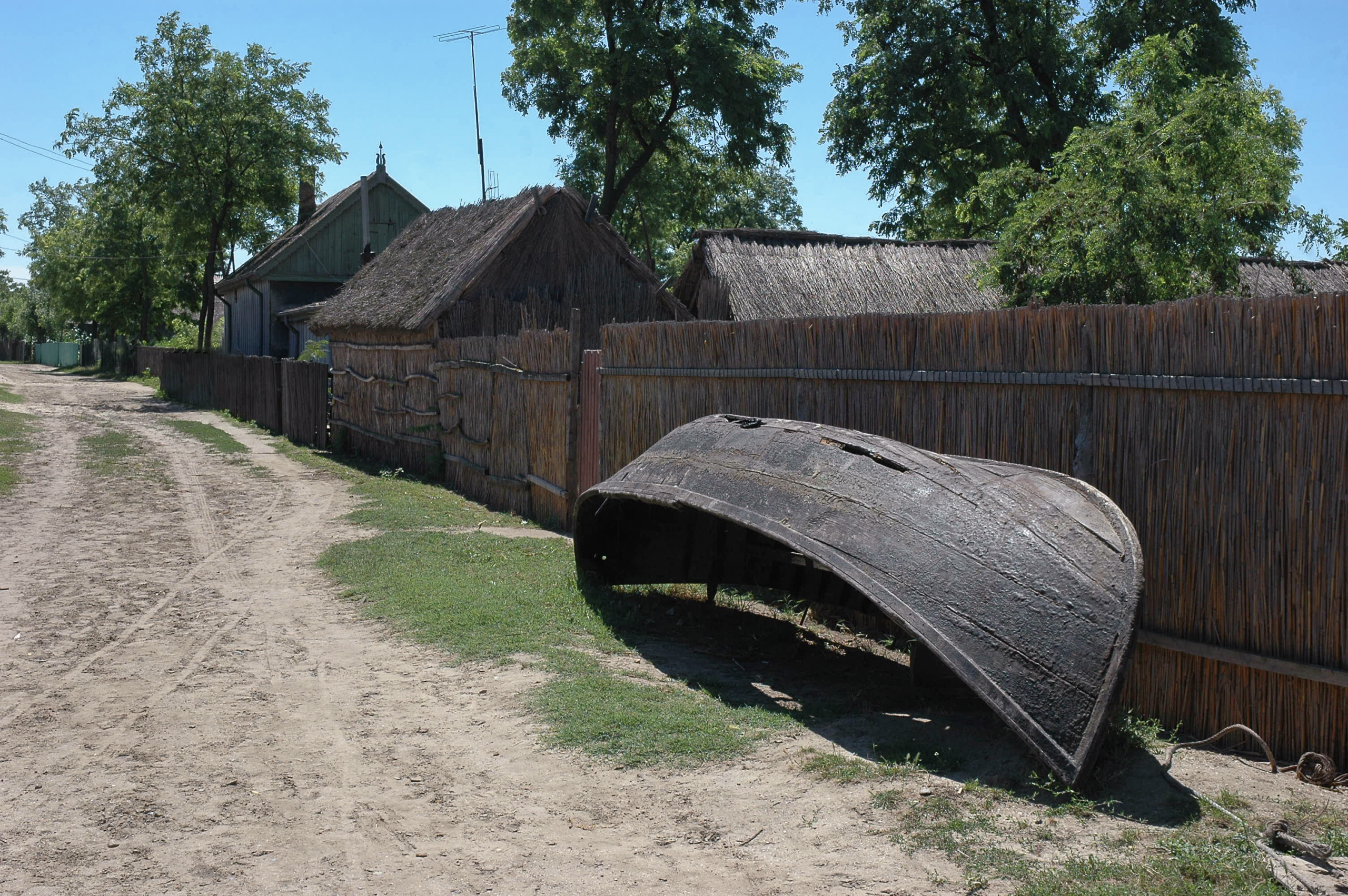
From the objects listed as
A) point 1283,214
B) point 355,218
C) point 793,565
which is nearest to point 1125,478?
point 793,565

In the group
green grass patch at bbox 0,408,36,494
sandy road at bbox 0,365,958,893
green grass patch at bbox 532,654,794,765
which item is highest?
green grass patch at bbox 0,408,36,494

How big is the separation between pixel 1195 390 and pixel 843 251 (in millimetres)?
13622

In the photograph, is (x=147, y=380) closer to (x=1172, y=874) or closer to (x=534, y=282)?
(x=534, y=282)

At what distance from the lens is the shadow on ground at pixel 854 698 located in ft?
15.4

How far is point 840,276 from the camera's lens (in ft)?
59.0

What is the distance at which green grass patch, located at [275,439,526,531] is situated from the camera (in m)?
12.5

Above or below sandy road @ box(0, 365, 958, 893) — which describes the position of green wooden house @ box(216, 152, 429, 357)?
above

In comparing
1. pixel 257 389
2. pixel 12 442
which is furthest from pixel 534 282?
pixel 257 389

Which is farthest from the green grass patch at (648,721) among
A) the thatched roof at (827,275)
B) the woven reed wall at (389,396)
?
the thatched roof at (827,275)

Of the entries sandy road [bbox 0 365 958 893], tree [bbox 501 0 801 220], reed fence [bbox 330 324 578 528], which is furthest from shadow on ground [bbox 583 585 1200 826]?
tree [bbox 501 0 801 220]

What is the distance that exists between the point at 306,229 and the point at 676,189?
479 inches

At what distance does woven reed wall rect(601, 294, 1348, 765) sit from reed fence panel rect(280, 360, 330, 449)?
17.2m

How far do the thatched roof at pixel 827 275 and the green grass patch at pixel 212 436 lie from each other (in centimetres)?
926

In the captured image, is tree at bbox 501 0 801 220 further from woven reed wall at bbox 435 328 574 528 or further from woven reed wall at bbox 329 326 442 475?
woven reed wall at bbox 435 328 574 528
